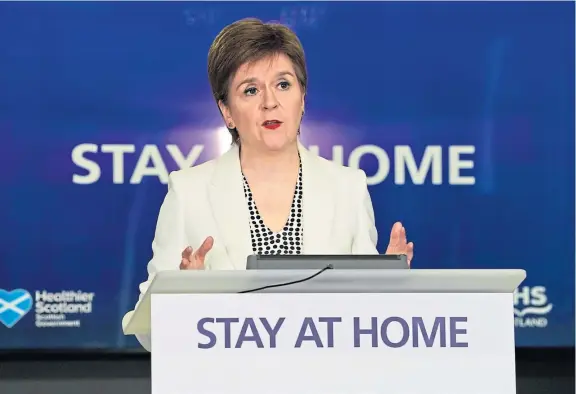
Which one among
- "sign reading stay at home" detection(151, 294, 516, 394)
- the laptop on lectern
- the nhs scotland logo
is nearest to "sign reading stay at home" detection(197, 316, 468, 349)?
"sign reading stay at home" detection(151, 294, 516, 394)

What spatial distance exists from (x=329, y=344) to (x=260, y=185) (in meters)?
1.47

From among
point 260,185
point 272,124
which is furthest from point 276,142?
point 260,185

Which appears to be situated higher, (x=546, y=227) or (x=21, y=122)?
(x=21, y=122)

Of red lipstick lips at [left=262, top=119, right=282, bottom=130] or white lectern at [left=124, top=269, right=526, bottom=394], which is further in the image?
red lipstick lips at [left=262, top=119, right=282, bottom=130]

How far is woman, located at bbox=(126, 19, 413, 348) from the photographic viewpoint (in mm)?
3414

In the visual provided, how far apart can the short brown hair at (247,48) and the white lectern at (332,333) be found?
5.09 feet

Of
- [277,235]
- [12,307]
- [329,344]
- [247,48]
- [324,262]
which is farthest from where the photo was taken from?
[12,307]

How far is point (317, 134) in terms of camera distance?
4547mm

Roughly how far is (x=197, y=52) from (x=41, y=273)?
3.80 ft

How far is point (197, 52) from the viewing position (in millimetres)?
4527

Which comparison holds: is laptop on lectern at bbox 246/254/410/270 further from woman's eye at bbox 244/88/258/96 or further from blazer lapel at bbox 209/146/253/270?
woman's eye at bbox 244/88/258/96

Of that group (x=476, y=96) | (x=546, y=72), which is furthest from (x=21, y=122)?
(x=546, y=72)

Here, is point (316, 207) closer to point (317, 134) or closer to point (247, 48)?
point (247, 48)

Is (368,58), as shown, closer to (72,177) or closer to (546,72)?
(546,72)
